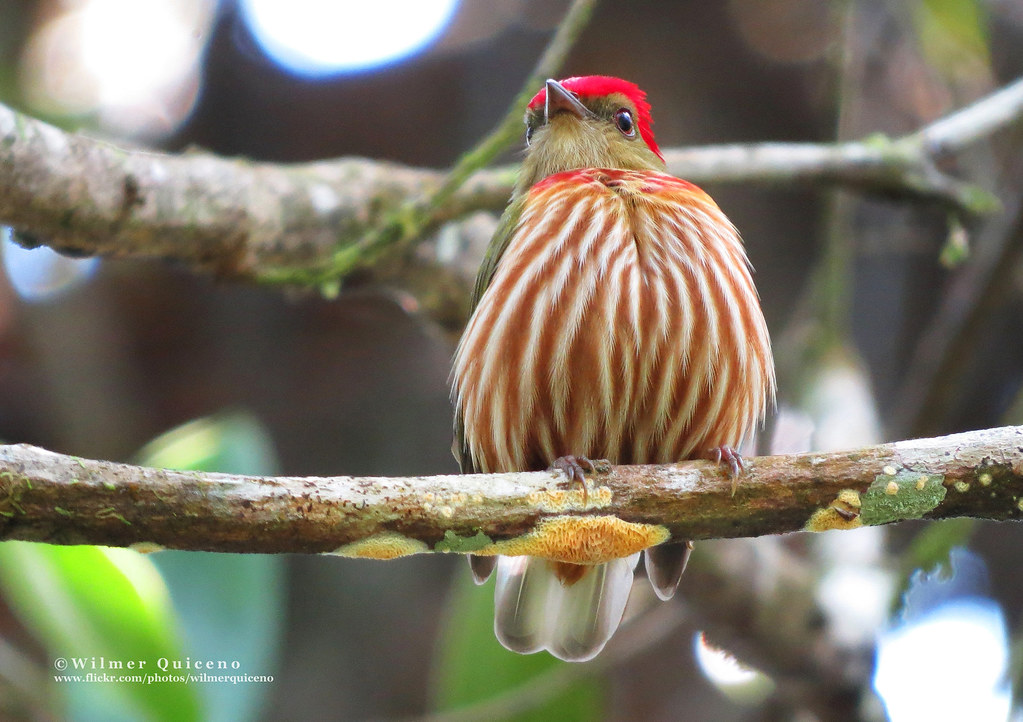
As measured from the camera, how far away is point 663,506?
2.35 metres

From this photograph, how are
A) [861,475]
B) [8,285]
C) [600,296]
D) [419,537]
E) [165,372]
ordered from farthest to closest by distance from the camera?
[165,372] < [8,285] < [600,296] < [861,475] < [419,537]

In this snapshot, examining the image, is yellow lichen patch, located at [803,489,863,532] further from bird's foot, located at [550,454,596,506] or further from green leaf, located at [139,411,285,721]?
green leaf, located at [139,411,285,721]

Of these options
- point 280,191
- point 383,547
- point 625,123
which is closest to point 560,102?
point 625,123

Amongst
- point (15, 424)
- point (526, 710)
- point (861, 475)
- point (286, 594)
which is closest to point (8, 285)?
point (15, 424)

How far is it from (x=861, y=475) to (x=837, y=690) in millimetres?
2187

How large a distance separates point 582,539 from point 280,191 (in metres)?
1.85

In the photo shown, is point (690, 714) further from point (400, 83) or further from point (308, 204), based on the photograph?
point (400, 83)

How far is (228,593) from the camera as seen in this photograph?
369cm

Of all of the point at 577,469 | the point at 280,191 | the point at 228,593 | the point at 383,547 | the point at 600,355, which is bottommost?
the point at 383,547

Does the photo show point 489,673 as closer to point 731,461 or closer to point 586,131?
point 731,461

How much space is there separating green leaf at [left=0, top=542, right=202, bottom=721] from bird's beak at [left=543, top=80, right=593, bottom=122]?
2041mm

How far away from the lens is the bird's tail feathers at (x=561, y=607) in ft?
11.2

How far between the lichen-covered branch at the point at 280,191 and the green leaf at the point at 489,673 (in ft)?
4.60

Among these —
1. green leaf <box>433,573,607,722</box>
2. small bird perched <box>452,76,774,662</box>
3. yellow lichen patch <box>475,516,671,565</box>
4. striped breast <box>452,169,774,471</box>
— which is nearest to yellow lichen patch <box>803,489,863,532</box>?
yellow lichen patch <box>475,516,671,565</box>
